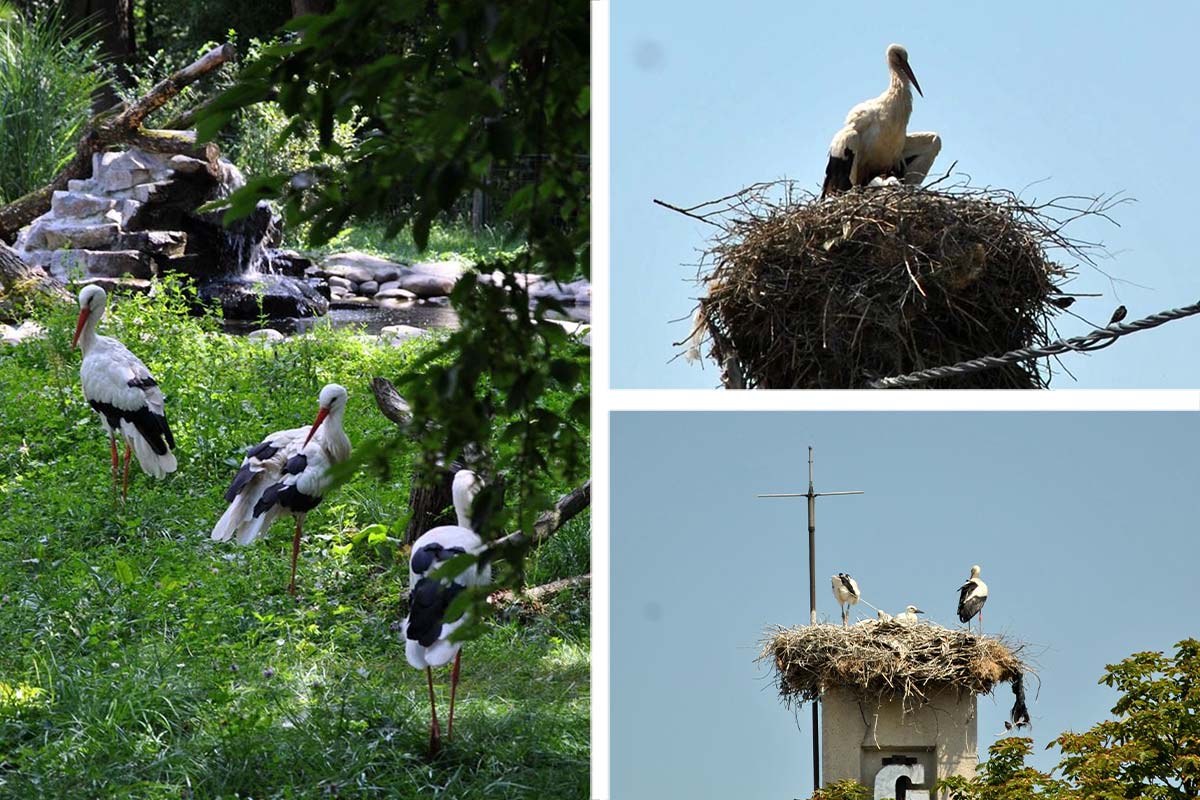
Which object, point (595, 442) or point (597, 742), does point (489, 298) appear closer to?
point (595, 442)

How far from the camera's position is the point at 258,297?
8.15m

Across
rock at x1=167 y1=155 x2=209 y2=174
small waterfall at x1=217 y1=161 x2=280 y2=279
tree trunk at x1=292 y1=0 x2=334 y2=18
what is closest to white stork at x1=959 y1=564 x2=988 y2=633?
small waterfall at x1=217 y1=161 x2=280 y2=279

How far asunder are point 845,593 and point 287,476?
1.97 m

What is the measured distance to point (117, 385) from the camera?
18.1 ft

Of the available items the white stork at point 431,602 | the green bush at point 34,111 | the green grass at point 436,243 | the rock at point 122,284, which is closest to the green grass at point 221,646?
the white stork at point 431,602

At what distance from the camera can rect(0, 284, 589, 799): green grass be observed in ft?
12.6

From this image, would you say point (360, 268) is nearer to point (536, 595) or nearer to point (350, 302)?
point (350, 302)

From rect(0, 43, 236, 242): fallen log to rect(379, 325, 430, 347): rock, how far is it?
1696 millimetres

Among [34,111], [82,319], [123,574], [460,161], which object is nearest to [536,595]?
[123,574]

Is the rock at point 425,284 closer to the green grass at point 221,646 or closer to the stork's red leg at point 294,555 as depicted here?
the green grass at point 221,646

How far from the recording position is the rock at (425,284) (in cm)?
979

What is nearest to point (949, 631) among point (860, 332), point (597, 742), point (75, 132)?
point (860, 332)

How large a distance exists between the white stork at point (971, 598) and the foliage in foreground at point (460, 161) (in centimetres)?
254

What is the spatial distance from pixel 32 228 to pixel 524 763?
228 inches
